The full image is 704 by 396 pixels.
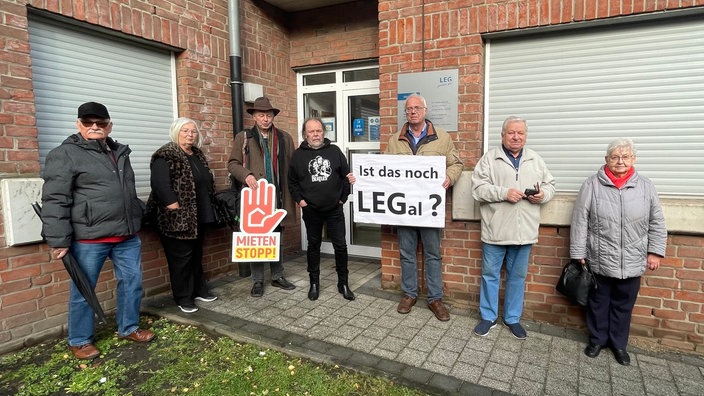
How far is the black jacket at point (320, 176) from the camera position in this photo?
4.11m

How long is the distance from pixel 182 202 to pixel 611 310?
375 cm

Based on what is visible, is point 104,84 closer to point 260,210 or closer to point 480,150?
point 260,210

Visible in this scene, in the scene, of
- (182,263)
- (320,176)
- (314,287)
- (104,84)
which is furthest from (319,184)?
(104,84)

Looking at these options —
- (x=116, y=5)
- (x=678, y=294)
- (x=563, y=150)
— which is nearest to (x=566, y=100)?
(x=563, y=150)

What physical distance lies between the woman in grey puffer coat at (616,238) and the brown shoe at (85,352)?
12.5ft

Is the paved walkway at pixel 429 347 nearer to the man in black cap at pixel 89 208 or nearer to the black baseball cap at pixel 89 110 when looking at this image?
the man in black cap at pixel 89 208

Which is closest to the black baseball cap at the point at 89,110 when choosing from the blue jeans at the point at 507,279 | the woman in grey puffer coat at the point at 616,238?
the blue jeans at the point at 507,279

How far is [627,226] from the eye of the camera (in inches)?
117

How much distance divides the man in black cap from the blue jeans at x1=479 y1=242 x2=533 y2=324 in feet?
9.74

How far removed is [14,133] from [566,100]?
15.1 feet

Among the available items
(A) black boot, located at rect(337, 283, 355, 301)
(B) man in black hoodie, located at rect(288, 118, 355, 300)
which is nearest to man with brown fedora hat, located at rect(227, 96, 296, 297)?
(B) man in black hoodie, located at rect(288, 118, 355, 300)

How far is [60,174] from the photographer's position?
9.58 feet

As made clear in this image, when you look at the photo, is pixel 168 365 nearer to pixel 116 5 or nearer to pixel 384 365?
pixel 384 365

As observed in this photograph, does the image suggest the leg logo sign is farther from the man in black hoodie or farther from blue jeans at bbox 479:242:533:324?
blue jeans at bbox 479:242:533:324
